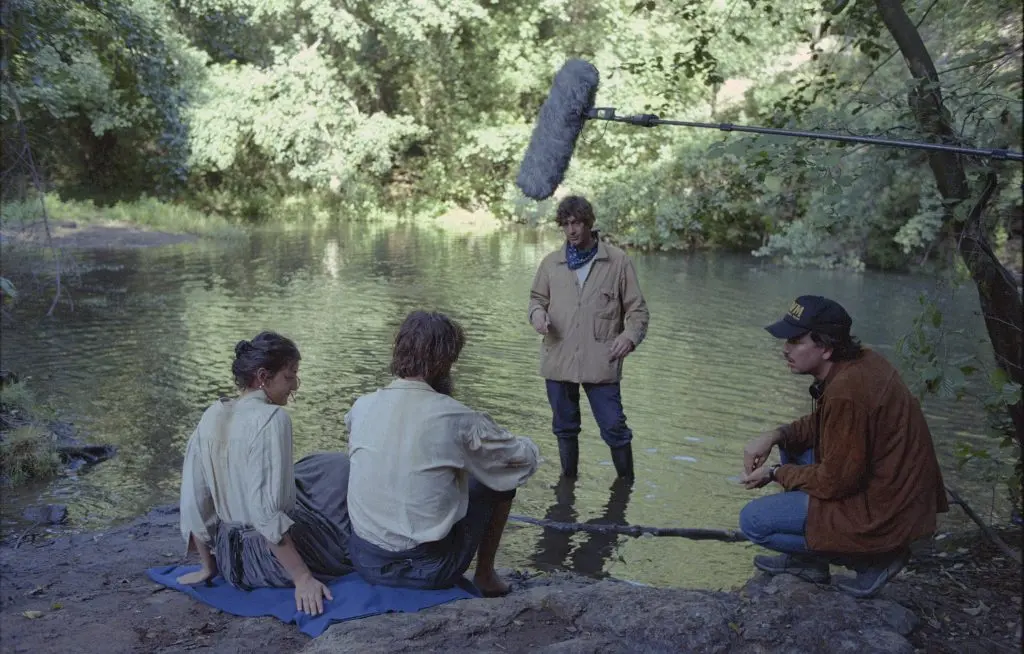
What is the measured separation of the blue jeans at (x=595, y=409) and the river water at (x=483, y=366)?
0.40 m

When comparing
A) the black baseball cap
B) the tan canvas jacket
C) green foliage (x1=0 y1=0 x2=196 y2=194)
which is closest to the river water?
the tan canvas jacket

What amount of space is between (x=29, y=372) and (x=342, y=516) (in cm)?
712

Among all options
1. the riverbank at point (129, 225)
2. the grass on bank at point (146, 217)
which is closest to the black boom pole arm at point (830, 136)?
the riverbank at point (129, 225)

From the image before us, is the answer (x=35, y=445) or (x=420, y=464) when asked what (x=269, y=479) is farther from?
(x=35, y=445)

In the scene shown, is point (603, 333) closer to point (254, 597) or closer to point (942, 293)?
point (942, 293)

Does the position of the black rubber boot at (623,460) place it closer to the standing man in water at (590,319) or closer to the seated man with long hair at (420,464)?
the standing man in water at (590,319)

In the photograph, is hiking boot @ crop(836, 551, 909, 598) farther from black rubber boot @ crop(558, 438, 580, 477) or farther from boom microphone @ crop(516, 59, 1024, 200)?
black rubber boot @ crop(558, 438, 580, 477)

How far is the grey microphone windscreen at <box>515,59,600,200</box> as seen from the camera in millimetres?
4445

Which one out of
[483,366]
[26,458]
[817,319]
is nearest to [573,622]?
[817,319]

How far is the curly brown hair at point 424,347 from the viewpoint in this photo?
4.02 meters

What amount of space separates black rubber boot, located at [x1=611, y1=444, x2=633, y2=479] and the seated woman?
2.76m

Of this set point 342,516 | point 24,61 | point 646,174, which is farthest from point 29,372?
point 646,174

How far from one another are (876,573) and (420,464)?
187 cm

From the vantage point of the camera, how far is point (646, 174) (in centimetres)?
2673
